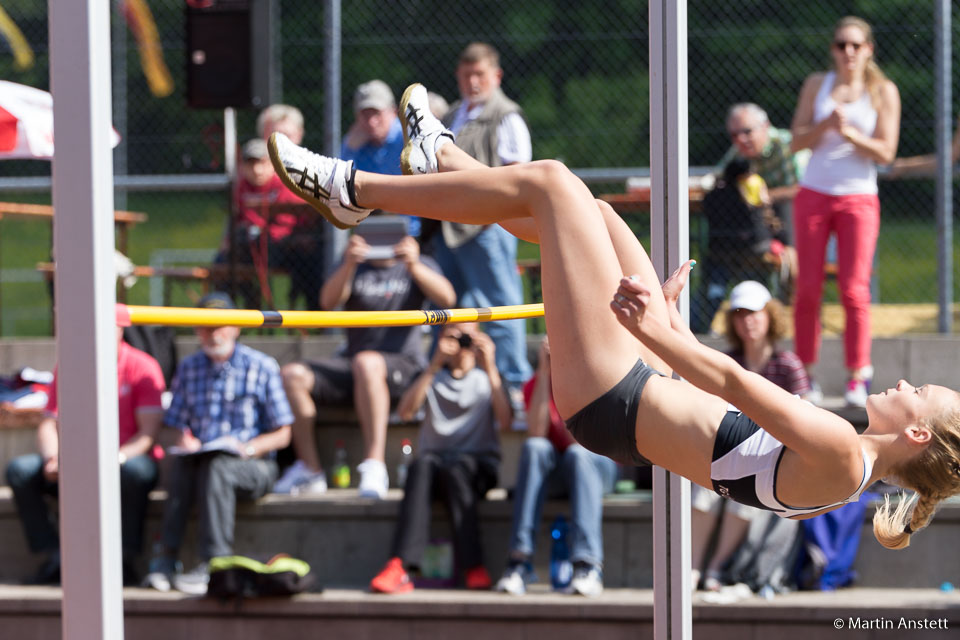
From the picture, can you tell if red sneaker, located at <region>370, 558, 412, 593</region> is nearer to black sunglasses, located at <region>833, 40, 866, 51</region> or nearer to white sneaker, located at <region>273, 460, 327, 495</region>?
white sneaker, located at <region>273, 460, 327, 495</region>

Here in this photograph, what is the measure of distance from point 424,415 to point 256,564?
39.2 inches

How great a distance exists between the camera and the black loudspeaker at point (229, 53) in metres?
6.30

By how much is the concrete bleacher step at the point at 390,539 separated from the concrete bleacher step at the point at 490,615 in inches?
4.3

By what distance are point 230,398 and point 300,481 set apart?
1.55ft

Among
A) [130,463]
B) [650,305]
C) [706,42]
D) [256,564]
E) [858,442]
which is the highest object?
[706,42]

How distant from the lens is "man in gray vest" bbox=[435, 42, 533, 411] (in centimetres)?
535

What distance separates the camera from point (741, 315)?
16.3 ft

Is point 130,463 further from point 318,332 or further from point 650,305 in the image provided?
point 650,305

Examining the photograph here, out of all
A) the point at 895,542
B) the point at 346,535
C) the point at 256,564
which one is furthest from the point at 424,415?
the point at 895,542

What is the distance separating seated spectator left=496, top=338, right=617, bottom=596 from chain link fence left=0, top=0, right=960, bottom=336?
1498 millimetres

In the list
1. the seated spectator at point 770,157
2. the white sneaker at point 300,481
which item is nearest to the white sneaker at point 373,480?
the white sneaker at point 300,481

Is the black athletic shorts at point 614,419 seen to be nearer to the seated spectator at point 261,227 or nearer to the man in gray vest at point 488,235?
the man in gray vest at point 488,235

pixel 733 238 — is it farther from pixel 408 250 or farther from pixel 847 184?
pixel 408 250

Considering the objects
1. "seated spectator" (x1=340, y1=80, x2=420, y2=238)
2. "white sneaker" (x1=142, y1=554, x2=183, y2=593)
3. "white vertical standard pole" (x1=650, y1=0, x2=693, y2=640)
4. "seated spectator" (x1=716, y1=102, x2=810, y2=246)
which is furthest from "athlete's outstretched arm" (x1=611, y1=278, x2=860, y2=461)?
"seated spectator" (x1=716, y1=102, x2=810, y2=246)
